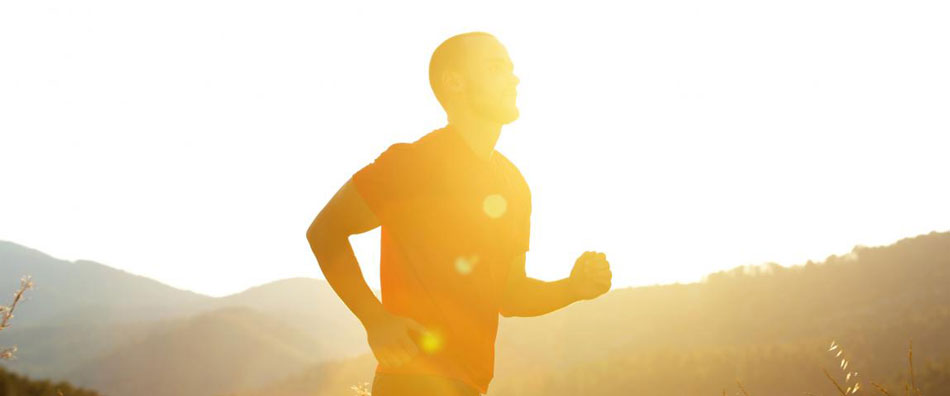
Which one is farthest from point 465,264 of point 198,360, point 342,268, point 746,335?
point 198,360

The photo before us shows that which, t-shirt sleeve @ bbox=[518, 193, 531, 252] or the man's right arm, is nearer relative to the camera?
the man's right arm

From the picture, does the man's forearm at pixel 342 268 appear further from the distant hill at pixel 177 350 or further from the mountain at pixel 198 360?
the mountain at pixel 198 360

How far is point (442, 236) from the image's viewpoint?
6.40 ft

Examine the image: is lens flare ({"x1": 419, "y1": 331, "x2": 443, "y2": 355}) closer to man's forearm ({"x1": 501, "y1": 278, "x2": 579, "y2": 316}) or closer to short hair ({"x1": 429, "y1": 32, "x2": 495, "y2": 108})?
man's forearm ({"x1": 501, "y1": 278, "x2": 579, "y2": 316})

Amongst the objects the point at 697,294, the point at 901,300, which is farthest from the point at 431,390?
the point at 697,294

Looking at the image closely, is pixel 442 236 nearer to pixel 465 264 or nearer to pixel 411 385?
pixel 465 264

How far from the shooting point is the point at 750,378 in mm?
12703

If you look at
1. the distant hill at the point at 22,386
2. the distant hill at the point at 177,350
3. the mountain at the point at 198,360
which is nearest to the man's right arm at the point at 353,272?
the distant hill at the point at 22,386

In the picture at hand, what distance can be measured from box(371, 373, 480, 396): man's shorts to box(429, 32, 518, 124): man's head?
92 centimetres

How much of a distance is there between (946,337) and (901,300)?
419 inches

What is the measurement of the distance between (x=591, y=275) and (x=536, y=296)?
9.4 inches

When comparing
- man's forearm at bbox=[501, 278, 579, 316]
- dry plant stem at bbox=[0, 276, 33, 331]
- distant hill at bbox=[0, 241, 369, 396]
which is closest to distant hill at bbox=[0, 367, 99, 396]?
dry plant stem at bbox=[0, 276, 33, 331]

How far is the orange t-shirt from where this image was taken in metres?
1.88

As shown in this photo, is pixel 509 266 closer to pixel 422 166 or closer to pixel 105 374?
pixel 422 166
